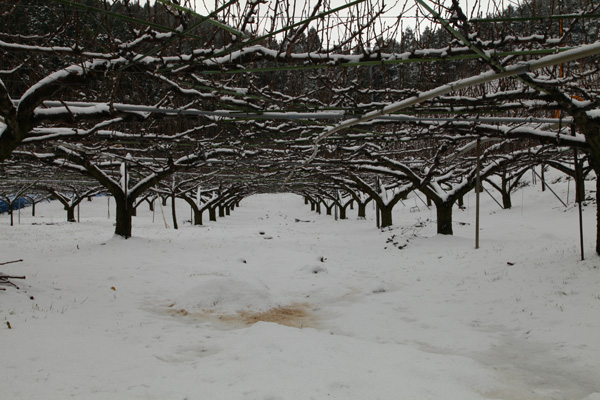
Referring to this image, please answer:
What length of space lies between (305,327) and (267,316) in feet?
2.60

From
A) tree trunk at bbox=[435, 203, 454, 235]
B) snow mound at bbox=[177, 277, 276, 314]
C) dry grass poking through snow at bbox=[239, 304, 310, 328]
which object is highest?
tree trunk at bbox=[435, 203, 454, 235]

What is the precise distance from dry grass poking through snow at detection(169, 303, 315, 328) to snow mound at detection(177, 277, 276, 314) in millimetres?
128

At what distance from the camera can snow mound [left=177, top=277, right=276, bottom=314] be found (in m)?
6.65

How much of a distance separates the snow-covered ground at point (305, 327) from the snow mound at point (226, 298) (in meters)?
0.03

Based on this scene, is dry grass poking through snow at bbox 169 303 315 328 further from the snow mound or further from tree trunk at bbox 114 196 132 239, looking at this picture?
tree trunk at bbox 114 196 132 239

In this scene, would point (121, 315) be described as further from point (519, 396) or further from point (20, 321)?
point (519, 396)

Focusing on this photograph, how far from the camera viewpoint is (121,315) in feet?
19.6

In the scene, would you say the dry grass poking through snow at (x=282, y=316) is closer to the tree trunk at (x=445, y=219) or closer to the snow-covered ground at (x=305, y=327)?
the snow-covered ground at (x=305, y=327)

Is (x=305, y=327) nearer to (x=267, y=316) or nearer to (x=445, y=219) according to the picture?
(x=267, y=316)

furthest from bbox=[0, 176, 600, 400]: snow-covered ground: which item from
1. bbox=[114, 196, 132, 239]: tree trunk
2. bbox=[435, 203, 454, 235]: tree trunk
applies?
bbox=[435, 203, 454, 235]: tree trunk

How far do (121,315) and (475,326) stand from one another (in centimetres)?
542

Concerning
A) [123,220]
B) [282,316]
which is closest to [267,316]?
[282,316]

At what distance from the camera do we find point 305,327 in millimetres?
5824

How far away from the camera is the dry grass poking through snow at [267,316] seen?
19.8 ft
